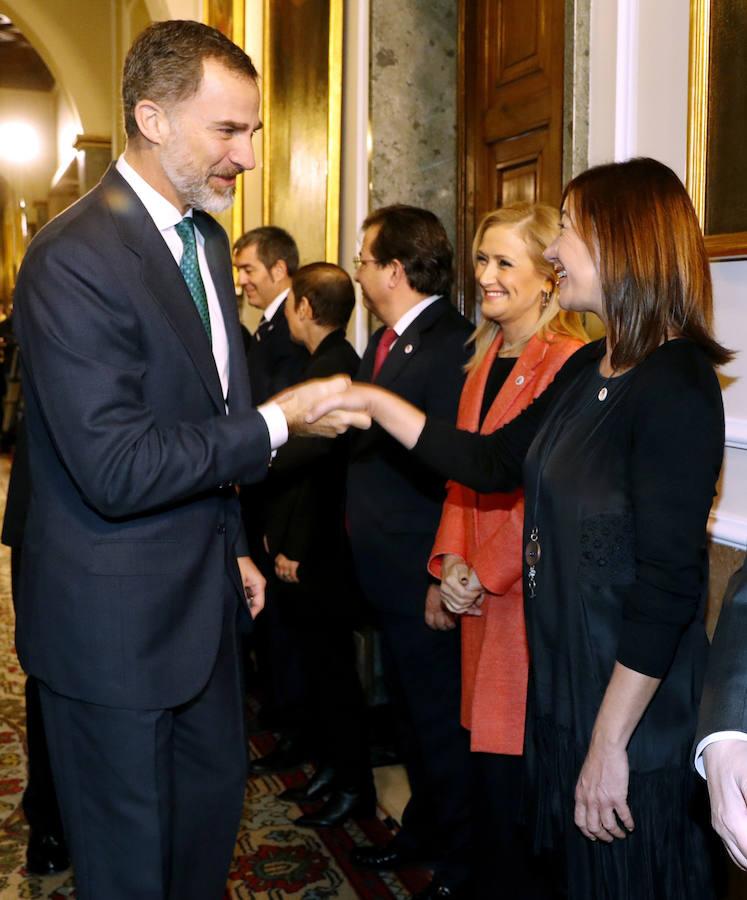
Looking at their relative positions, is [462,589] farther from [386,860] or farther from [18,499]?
[18,499]

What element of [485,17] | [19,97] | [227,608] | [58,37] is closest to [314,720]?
[227,608]

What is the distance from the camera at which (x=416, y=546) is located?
309 centimetres

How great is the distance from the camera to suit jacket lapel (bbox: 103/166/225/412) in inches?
79.4

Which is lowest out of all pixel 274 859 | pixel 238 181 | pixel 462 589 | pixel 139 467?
pixel 274 859

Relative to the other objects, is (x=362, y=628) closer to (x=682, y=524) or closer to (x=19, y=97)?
(x=682, y=524)

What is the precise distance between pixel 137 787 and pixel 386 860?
1.37 metres

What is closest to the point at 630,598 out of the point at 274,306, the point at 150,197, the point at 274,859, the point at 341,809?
the point at 150,197

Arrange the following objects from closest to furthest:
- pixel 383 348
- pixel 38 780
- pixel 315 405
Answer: pixel 315 405 → pixel 38 780 → pixel 383 348

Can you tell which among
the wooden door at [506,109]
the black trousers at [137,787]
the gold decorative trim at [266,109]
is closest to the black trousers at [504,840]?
the black trousers at [137,787]

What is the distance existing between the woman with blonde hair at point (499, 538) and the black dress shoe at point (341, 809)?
90cm

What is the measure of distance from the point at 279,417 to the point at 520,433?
570 mm

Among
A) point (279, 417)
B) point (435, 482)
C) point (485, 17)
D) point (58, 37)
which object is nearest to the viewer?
point (279, 417)

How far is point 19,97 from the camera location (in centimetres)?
1798

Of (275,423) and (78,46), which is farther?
(78,46)
